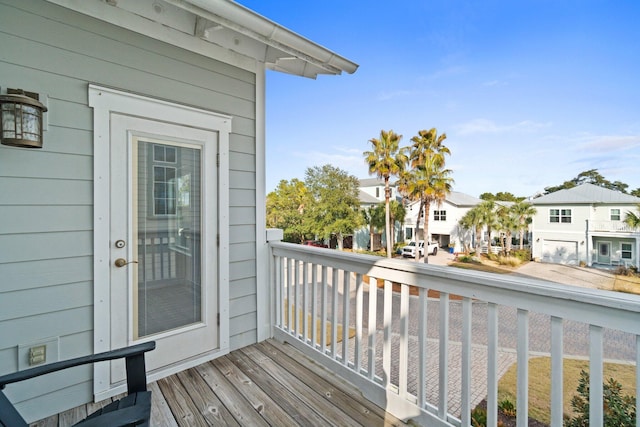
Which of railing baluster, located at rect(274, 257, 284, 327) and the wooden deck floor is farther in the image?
railing baluster, located at rect(274, 257, 284, 327)

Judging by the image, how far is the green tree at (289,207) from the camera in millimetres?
20656

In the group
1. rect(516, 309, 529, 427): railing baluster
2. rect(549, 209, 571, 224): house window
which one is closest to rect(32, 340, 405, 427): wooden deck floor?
rect(516, 309, 529, 427): railing baluster

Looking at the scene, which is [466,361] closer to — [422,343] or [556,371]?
[422,343]

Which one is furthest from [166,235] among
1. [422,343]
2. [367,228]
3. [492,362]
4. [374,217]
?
[367,228]

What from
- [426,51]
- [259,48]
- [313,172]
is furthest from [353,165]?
[259,48]

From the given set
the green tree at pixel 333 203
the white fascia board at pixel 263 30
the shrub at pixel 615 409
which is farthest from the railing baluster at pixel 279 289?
the green tree at pixel 333 203

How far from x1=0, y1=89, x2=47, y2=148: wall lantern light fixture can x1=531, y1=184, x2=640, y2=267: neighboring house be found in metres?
17.0

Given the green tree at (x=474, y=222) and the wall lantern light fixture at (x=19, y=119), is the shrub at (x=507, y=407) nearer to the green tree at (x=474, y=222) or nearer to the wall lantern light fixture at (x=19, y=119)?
the wall lantern light fixture at (x=19, y=119)

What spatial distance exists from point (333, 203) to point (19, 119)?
1830 cm

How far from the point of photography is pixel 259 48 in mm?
2334

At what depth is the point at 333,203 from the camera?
19547 mm

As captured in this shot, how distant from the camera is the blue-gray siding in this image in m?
1.51

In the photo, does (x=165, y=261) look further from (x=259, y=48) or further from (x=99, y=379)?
(x=259, y=48)

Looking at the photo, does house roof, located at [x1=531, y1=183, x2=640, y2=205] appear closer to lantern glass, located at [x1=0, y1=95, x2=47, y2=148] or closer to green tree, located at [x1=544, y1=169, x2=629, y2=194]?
green tree, located at [x1=544, y1=169, x2=629, y2=194]
